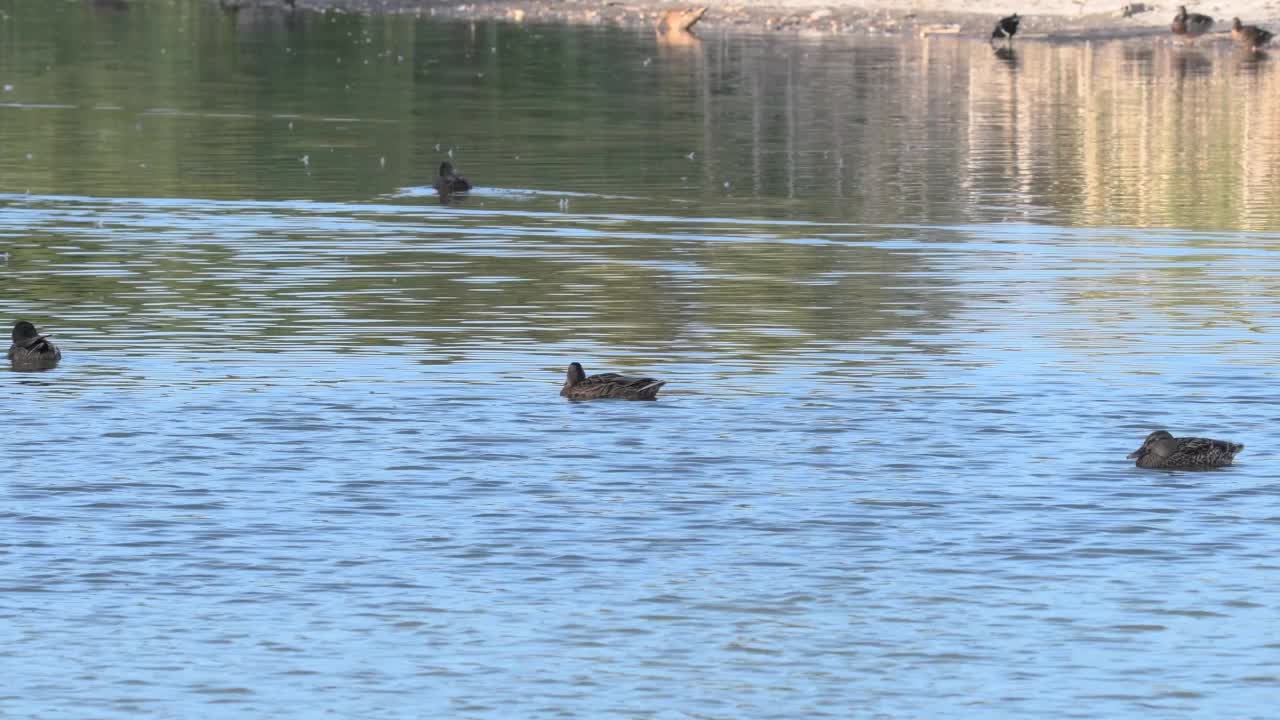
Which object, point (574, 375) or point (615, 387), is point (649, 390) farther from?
point (574, 375)

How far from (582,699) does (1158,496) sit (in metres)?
6.63

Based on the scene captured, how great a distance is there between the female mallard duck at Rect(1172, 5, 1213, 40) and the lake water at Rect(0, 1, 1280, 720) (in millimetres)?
37724

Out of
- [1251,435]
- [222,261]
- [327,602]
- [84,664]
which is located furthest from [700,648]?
[222,261]

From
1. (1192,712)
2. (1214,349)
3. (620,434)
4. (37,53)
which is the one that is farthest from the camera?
(37,53)

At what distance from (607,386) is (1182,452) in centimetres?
544

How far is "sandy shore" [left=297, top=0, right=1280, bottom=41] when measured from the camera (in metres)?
91.2

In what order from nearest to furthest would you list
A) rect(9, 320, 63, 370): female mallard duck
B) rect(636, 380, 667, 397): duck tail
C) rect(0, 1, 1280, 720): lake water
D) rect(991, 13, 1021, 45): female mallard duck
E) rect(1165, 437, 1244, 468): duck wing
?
rect(0, 1, 1280, 720): lake water → rect(1165, 437, 1244, 468): duck wing → rect(636, 380, 667, 397): duck tail → rect(9, 320, 63, 370): female mallard duck → rect(991, 13, 1021, 45): female mallard duck

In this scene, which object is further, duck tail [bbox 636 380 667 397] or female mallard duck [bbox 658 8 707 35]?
female mallard duck [bbox 658 8 707 35]

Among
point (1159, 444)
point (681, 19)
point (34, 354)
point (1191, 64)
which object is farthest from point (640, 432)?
point (681, 19)

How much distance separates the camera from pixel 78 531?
16.9m

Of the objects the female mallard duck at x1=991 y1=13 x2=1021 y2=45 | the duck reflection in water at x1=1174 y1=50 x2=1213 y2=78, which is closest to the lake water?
the duck reflection in water at x1=1174 y1=50 x2=1213 y2=78

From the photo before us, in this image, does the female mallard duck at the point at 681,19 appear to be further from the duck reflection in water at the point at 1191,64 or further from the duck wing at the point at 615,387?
the duck wing at the point at 615,387

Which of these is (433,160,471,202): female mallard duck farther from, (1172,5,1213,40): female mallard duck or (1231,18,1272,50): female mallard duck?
(1172,5,1213,40): female mallard duck

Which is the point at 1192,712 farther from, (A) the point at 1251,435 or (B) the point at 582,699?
(A) the point at 1251,435
